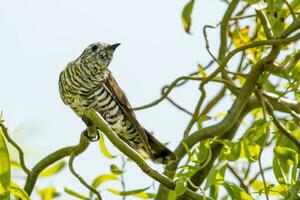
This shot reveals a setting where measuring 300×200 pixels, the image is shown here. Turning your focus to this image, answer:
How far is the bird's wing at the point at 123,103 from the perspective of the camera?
455cm

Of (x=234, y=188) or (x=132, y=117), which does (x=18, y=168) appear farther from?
(x=234, y=188)

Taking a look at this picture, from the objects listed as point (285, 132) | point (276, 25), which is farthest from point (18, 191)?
point (276, 25)

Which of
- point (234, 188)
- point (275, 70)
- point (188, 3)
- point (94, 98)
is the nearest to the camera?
point (234, 188)

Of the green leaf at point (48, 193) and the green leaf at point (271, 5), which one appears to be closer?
the green leaf at point (271, 5)

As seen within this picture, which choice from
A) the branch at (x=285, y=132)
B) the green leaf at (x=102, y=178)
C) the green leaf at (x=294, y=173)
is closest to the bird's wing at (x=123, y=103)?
the green leaf at (x=102, y=178)

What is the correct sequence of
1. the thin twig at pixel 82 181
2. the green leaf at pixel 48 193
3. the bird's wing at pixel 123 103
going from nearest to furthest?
the thin twig at pixel 82 181 < the green leaf at pixel 48 193 < the bird's wing at pixel 123 103

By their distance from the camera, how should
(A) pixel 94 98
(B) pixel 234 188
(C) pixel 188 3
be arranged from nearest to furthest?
(B) pixel 234 188 → (C) pixel 188 3 → (A) pixel 94 98

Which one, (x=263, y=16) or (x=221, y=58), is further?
(x=221, y=58)

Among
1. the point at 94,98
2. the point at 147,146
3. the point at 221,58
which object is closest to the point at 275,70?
the point at 221,58

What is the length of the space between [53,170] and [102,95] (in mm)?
651

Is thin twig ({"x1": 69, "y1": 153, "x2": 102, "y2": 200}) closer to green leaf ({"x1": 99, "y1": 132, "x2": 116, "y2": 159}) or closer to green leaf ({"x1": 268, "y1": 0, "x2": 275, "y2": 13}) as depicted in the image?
green leaf ({"x1": 99, "y1": 132, "x2": 116, "y2": 159})

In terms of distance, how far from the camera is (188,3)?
14.5ft

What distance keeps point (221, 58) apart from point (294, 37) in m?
0.71

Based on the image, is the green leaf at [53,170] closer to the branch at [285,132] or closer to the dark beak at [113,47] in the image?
the dark beak at [113,47]
